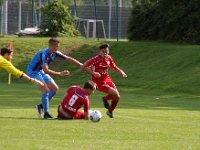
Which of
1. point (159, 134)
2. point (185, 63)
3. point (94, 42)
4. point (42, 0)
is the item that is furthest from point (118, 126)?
point (42, 0)

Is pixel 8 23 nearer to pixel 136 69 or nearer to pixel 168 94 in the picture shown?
pixel 136 69

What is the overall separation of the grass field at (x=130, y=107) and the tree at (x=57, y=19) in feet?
15.5

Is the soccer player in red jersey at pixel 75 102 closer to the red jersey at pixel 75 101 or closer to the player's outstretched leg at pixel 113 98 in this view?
the red jersey at pixel 75 101

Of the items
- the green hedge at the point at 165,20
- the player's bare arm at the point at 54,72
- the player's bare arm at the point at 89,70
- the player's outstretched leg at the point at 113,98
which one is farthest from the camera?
the green hedge at the point at 165,20

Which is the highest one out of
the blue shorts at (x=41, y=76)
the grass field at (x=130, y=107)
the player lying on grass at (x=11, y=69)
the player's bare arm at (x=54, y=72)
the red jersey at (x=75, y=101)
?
the player lying on grass at (x=11, y=69)

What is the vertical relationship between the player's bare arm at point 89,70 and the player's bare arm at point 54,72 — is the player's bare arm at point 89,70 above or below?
below

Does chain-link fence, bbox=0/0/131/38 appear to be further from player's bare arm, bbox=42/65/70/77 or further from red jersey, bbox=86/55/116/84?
player's bare arm, bbox=42/65/70/77

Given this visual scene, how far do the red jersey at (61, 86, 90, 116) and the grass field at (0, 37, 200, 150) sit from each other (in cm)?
43

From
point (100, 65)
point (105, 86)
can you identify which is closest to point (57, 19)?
point (100, 65)

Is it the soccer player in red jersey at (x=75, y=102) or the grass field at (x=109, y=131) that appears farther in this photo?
the soccer player in red jersey at (x=75, y=102)

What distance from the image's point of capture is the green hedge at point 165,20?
1959 inches

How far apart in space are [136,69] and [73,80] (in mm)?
3537

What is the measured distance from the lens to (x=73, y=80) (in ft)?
144

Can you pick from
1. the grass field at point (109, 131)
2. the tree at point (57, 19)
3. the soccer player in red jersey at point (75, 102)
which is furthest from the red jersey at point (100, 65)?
the tree at point (57, 19)
